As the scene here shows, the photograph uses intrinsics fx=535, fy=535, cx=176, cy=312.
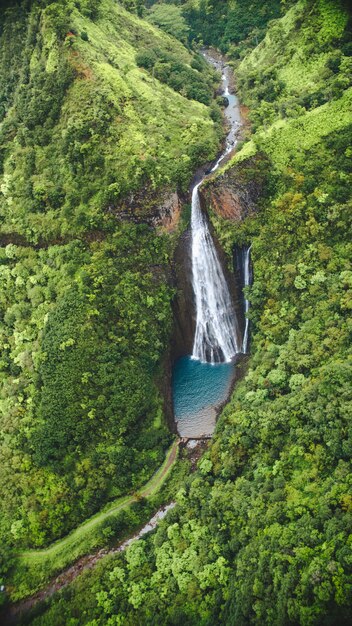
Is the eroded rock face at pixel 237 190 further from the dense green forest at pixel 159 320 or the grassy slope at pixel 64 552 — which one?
the grassy slope at pixel 64 552

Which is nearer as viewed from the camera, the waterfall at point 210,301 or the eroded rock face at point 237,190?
the eroded rock face at point 237,190

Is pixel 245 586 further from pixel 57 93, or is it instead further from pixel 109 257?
pixel 57 93

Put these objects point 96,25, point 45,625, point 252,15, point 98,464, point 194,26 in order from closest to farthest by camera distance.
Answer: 1. point 45,625
2. point 98,464
3. point 96,25
4. point 252,15
5. point 194,26

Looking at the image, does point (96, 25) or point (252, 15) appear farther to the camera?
point (252, 15)

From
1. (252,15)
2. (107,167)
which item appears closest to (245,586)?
(107,167)

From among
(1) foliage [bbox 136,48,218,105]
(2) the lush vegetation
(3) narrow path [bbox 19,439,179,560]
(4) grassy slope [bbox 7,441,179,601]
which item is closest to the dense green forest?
(2) the lush vegetation

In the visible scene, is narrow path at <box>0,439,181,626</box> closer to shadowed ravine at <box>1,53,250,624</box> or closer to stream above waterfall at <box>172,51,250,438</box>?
shadowed ravine at <box>1,53,250,624</box>

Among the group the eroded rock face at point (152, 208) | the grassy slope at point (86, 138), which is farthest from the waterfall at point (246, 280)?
the grassy slope at point (86, 138)
